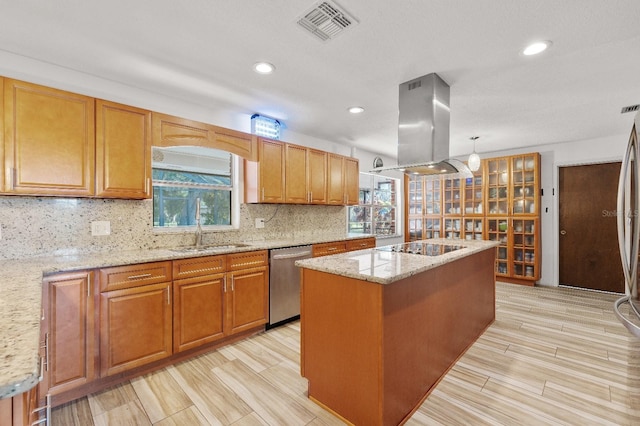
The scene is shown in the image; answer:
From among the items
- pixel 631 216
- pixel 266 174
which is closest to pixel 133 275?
pixel 266 174

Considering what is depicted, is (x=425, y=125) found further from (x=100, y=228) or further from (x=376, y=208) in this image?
(x=376, y=208)

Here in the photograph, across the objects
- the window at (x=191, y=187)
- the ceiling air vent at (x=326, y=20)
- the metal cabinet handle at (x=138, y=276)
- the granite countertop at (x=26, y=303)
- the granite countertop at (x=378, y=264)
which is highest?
the ceiling air vent at (x=326, y=20)

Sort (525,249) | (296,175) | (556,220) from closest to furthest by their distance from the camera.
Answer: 1. (296,175)
2. (556,220)
3. (525,249)

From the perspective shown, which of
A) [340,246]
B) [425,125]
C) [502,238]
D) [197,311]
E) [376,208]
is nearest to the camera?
[197,311]

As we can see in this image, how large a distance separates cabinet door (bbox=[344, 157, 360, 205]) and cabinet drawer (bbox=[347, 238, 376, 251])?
0.62 metres

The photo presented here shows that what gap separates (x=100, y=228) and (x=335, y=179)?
9.09ft

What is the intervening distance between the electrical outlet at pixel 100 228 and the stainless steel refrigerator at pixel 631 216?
3.38 meters

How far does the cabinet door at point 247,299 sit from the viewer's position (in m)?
2.72

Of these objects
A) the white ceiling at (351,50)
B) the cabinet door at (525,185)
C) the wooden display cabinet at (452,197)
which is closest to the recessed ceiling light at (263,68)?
the white ceiling at (351,50)

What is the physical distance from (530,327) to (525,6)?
302 cm

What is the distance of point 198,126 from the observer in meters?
2.88

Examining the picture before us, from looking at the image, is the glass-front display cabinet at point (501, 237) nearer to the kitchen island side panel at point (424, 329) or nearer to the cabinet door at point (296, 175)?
the kitchen island side panel at point (424, 329)

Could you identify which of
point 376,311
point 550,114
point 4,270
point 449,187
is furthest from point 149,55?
point 449,187

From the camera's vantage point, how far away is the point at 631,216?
140 cm
